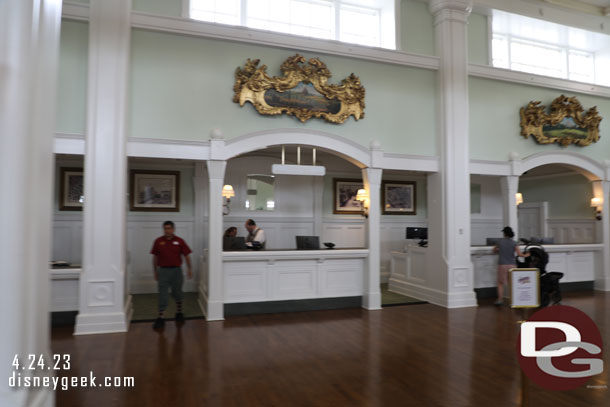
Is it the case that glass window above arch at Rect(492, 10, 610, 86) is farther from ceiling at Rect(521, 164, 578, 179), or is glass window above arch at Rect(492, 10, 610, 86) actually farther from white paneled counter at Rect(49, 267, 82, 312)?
white paneled counter at Rect(49, 267, 82, 312)

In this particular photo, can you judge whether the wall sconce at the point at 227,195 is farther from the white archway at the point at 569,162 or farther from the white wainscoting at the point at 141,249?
the white archway at the point at 569,162

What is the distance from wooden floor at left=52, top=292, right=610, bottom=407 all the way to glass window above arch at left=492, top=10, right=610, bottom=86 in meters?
6.02

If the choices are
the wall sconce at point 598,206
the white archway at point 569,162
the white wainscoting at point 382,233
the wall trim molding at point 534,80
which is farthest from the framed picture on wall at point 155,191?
the wall sconce at point 598,206

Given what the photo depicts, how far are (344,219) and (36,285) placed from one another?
894cm

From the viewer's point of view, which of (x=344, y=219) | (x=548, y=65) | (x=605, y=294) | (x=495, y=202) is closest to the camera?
(x=605, y=294)

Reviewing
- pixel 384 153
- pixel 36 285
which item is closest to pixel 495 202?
pixel 384 153

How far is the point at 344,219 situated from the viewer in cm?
1120

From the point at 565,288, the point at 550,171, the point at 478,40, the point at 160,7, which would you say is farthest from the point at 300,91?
the point at 550,171

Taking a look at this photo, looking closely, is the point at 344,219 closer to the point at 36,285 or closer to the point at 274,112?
the point at 274,112

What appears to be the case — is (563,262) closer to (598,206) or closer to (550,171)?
(598,206)

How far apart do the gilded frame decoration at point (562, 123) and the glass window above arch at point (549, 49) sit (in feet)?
3.41

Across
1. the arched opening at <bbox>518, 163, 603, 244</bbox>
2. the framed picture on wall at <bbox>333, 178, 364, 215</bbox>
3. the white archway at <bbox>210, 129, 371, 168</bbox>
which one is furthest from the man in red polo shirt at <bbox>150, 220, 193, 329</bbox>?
the arched opening at <bbox>518, 163, 603, 244</bbox>

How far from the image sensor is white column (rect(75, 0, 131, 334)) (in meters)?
6.14

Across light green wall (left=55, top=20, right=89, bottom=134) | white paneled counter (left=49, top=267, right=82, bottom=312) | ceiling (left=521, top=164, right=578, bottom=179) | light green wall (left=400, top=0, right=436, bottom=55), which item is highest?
light green wall (left=400, top=0, right=436, bottom=55)
